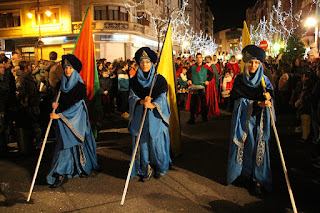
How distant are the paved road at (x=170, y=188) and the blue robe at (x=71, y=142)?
232 mm

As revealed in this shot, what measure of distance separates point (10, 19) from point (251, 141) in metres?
32.5

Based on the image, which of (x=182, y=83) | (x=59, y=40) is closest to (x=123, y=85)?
(x=182, y=83)

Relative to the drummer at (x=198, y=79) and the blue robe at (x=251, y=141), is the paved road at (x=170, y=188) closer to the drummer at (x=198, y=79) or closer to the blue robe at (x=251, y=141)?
the blue robe at (x=251, y=141)

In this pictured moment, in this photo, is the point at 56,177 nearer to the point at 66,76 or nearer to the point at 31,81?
the point at 66,76

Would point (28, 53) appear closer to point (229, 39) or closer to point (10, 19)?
point (10, 19)

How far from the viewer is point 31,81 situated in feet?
22.7

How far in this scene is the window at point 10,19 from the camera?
30391 mm

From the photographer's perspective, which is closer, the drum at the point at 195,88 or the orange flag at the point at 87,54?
the orange flag at the point at 87,54

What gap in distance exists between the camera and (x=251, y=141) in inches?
171

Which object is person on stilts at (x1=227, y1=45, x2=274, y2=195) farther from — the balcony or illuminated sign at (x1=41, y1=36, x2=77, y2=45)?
illuminated sign at (x1=41, y1=36, x2=77, y2=45)

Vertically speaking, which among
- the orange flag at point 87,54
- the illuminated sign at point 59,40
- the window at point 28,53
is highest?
the illuminated sign at point 59,40

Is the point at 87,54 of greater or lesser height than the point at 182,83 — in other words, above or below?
above

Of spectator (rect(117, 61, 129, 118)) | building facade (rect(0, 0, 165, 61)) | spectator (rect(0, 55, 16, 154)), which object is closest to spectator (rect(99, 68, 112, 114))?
spectator (rect(117, 61, 129, 118))

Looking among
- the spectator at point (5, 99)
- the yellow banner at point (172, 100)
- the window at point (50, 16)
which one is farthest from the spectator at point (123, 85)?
the window at point (50, 16)
